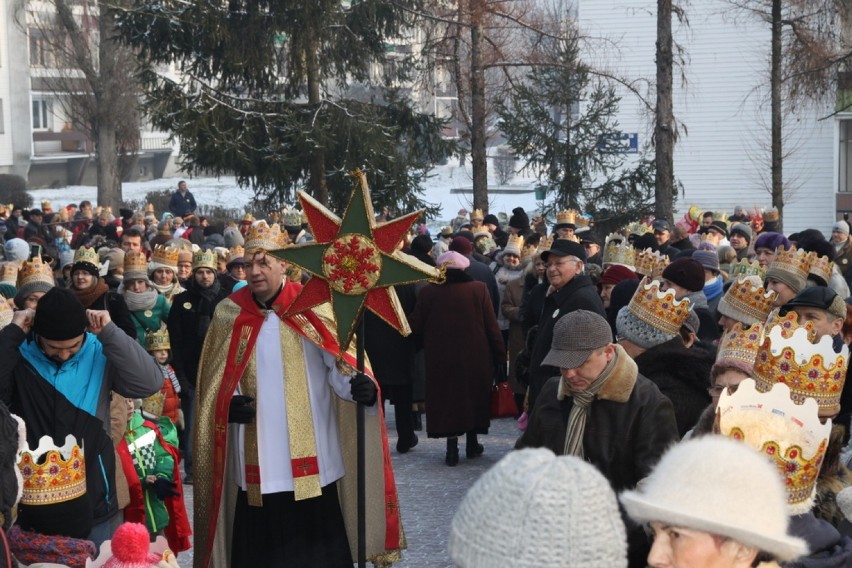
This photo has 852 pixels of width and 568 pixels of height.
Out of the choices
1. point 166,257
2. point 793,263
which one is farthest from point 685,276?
point 166,257

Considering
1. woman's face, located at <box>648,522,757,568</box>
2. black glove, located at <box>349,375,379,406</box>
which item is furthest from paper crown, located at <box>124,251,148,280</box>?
woman's face, located at <box>648,522,757,568</box>

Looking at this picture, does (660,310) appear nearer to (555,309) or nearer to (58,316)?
(555,309)

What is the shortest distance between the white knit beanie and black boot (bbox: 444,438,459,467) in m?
9.09

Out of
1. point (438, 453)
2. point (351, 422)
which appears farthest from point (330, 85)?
point (351, 422)

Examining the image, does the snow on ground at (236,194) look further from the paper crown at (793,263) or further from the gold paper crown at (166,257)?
the paper crown at (793,263)

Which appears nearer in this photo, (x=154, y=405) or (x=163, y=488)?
(x=163, y=488)

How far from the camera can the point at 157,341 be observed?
34.5ft

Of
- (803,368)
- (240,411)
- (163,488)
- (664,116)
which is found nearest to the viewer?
(803,368)

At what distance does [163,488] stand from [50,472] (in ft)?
3.96

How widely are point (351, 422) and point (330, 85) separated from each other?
71.4 feet

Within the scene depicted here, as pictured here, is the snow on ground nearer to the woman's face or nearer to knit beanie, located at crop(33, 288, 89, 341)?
knit beanie, located at crop(33, 288, 89, 341)

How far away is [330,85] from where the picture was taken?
28.0 meters

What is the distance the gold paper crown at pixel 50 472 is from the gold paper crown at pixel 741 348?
8.99 ft

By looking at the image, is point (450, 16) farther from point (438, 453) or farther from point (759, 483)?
point (759, 483)
